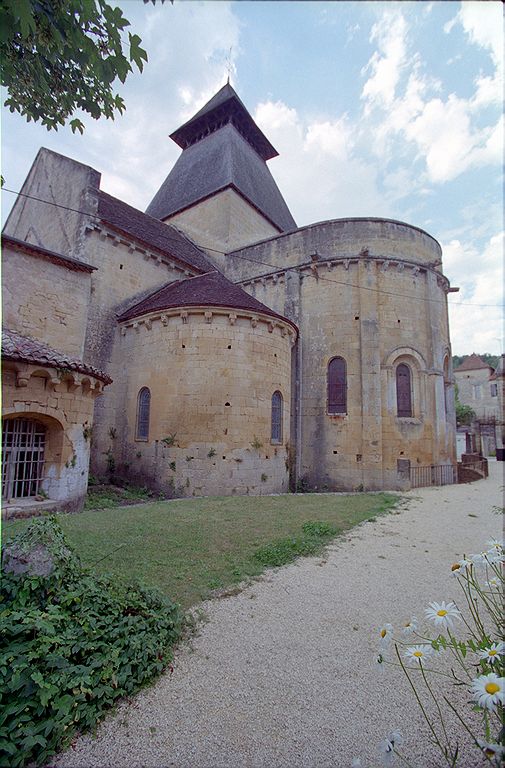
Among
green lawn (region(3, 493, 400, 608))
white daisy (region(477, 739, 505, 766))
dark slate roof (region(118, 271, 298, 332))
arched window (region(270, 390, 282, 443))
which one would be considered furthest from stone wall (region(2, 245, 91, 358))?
white daisy (region(477, 739, 505, 766))

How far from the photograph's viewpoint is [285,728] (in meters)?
2.61

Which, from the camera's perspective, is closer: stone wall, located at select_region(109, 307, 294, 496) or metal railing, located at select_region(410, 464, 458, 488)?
stone wall, located at select_region(109, 307, 294, 496)

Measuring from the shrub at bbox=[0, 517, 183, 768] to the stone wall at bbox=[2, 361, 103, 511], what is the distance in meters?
4.58

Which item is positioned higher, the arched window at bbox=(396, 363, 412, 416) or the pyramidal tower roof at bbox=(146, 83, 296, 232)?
the pyramidal tower roof at bbox=(146, 83, 296, 232)

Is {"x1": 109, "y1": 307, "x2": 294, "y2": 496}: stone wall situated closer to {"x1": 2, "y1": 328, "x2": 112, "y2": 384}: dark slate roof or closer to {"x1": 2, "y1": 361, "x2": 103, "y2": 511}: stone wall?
{"x1": 2, "y1": 361, "x2": 103, "y2": 511}: stone wall

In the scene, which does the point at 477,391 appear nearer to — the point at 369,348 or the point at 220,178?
the point at 369,348

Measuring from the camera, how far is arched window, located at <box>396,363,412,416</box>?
14.8 meters

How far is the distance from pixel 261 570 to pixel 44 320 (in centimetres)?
973

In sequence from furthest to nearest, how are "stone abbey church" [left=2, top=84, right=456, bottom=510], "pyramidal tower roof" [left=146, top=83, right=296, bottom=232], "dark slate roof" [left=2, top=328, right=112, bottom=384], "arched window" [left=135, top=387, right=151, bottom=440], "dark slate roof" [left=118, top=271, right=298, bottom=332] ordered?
1. "pyramidal tower roof" [left=146, top=83, right=296, bottom=232]
2. "arched window" [left=135, top=387, right=151, bottom=440]
3. "dark slate roof" [left=118, top=271, right=298, bottom=332]
4. "stone abbey church" [left=2, top=84, right=456, bottom=510]
5. "dark slate roof" [left=2, top=328, right=112, bottom=384]

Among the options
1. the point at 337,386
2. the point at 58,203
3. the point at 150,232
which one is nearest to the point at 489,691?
the point at 337,386

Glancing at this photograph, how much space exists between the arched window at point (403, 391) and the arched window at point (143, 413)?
9426 millimetres

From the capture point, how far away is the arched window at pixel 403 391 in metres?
14.8

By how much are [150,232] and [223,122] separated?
44.4 feet

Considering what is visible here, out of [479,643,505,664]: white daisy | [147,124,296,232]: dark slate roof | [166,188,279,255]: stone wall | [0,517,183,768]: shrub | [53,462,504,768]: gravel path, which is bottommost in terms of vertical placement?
[53,462,504,768]: gravel path
